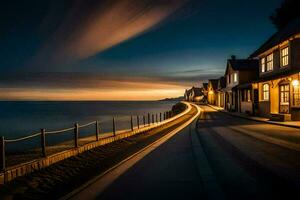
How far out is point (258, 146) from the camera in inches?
523

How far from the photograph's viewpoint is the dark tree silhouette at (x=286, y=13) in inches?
2066

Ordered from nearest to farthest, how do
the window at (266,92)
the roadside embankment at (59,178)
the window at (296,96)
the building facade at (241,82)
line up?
the roadside embankment at (59,178) < the window at (296,96) < the window at (266,92) < the building facade at (241,82)

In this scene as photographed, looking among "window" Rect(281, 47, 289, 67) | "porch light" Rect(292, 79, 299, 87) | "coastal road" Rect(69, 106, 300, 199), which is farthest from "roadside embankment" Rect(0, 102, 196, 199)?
"window" Rect(281, 47, 289, 67)

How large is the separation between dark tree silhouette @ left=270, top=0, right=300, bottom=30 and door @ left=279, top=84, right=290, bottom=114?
26837 mm

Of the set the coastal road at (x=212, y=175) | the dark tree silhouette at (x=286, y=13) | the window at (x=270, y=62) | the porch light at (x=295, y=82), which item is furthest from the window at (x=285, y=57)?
the dark tree silhouette at (x=286, y=13)

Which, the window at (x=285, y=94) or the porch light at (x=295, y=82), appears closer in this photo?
the porch light at (x=295, y=82)

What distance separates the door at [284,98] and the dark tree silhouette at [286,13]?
88.0 feet

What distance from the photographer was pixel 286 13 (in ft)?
182

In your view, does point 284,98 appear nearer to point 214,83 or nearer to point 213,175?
point 213,175

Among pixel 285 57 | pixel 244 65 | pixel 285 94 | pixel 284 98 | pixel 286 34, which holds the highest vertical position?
pixel 286 34

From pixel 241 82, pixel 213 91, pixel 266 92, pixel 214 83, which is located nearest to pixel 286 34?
pixel 266 92

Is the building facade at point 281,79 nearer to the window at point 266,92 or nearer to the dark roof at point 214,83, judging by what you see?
the window at point 266,92

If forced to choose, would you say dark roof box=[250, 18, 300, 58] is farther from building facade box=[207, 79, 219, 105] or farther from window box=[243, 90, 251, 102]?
building facade box=[207, 79, 219, 105]

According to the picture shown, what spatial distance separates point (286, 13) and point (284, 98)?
1290 inches
